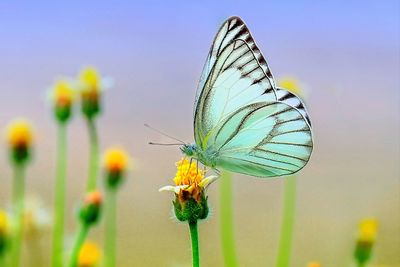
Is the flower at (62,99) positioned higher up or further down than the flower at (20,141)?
higher up

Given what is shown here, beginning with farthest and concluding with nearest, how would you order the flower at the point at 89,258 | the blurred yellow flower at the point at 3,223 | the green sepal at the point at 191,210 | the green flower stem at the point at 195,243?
1. the flower at the point at 89,258
2. the blurred yellow flower at the point at 3,223
3. the green sepal at the point at 191,210
4. the green flower stem at the point at 195,243

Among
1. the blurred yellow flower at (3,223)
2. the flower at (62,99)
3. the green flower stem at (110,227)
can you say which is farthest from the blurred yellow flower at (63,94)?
the blurred yellow flower at (3,223)

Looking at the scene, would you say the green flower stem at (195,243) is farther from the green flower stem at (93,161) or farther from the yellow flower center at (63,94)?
the yellow flower center at (63,94)

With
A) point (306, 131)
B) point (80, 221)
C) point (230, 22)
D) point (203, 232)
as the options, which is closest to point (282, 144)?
point (306, 131)

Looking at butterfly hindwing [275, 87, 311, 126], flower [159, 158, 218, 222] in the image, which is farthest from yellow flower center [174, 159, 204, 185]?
butterfly hindwing [275, 87, 311, 126]

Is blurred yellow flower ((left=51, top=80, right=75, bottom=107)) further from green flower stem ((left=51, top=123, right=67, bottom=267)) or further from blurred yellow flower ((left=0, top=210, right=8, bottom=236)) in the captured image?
blurred yellow flower ((left=0, top=210, right=8, bottom=236))

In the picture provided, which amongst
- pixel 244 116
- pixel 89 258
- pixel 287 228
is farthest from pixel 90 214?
pixel 287 228

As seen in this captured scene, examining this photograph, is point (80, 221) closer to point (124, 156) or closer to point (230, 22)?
point (124, 156)
